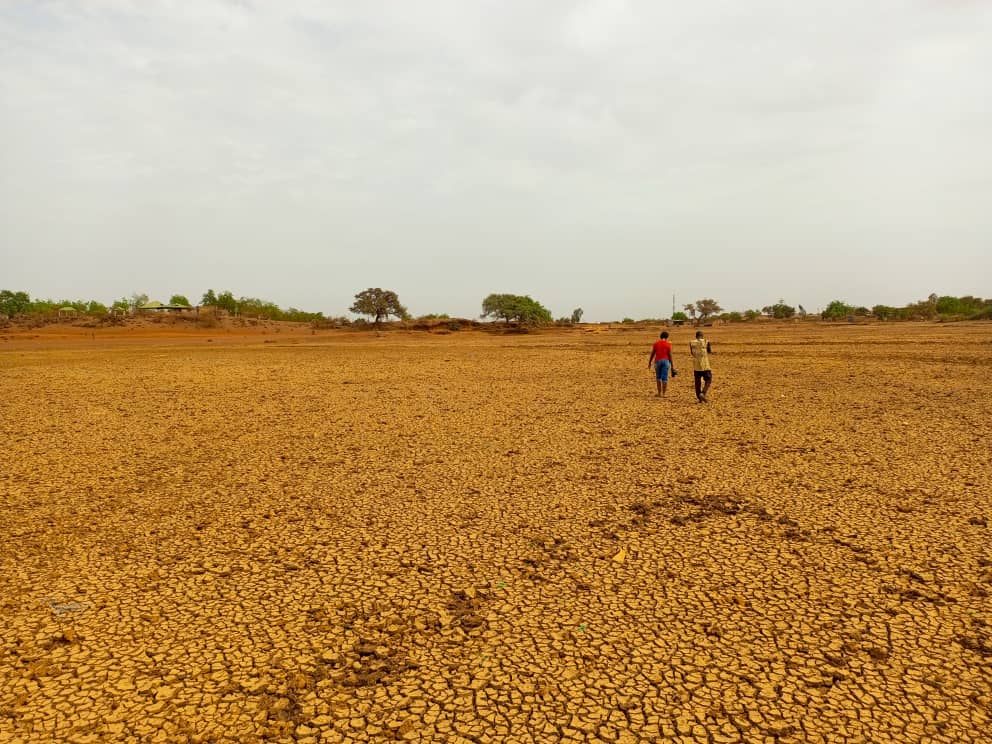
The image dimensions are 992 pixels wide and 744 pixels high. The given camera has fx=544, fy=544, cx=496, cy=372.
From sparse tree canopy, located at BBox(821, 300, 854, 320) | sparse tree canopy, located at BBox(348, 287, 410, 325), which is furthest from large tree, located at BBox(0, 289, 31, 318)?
sparse tree canopy, located at BBox(821, 300, 854, 320)

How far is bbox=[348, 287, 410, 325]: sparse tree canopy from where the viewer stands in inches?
2419

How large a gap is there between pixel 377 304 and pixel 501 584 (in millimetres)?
59453

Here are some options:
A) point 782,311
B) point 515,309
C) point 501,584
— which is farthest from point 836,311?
point 501,584

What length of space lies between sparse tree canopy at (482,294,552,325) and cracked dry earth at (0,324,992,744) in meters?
55.6

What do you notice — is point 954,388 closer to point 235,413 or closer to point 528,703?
point 528,703

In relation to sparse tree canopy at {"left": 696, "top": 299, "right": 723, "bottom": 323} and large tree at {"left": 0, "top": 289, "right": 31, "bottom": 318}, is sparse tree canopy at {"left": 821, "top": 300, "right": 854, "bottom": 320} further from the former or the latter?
large tree at {"left": 0, "top": 289, "right": 31, "bottom": 318}

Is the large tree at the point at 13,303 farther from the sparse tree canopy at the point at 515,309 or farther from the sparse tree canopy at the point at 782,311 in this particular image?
the sparse tree canopy at the point at 782,311

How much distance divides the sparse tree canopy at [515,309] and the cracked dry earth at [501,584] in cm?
5561

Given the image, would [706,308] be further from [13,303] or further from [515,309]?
[13,303]

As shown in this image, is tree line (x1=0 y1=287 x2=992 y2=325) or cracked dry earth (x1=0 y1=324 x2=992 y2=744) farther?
tree line (x1=0 y1=287 x2=992 y2=325)

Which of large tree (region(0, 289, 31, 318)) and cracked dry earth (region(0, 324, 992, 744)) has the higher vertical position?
large tree (region(0, 289, 31, 318))

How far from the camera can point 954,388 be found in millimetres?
13547

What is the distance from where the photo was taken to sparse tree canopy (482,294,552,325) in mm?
65000

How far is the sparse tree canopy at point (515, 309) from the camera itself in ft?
213
